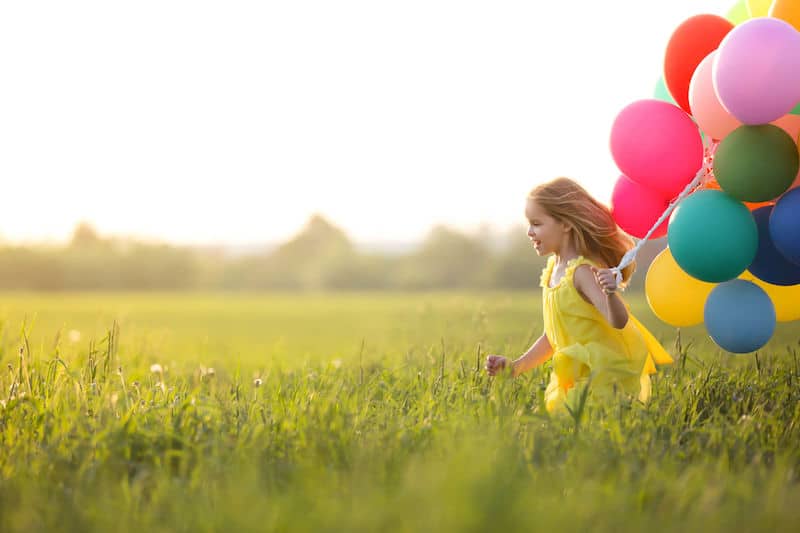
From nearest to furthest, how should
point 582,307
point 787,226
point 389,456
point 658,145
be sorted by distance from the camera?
1. point 389,456
2. point 787,226
3. point 582,307
4. point 658,145

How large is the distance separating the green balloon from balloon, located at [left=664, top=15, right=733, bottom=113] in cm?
44

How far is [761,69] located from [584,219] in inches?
35.9

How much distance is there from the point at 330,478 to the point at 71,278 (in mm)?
17079

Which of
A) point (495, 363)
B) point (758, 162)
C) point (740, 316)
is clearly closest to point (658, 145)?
point (758, 162)

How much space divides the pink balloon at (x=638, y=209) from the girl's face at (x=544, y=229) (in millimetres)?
398

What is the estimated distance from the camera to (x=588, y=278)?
10.3 ft

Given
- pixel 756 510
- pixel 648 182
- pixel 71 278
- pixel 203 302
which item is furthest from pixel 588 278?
pixel 71 278

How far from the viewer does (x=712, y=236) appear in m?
3.05

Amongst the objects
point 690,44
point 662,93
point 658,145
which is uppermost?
point 690,44

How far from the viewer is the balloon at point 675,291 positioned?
3549 mm

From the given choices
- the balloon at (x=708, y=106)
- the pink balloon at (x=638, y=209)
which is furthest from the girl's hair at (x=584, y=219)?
the balloon at (x=708, y=106)

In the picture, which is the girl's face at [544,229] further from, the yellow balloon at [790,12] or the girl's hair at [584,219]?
the yellow balloon at [790,12]

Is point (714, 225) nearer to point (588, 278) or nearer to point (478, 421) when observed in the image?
point (588, 278)

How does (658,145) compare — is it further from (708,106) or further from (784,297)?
(784,297)
